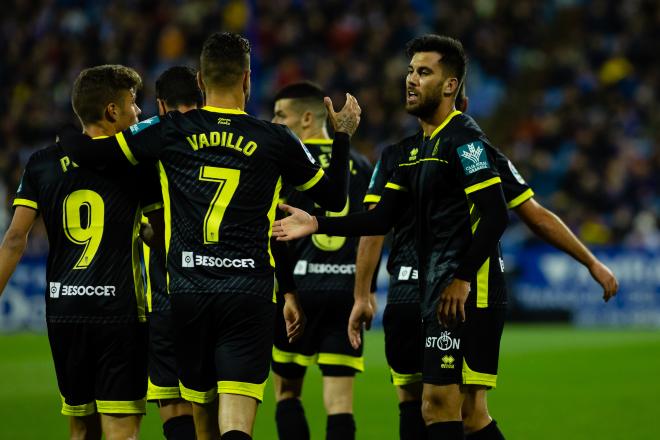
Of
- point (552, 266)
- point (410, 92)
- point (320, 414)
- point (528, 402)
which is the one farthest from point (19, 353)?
point (410, 92)

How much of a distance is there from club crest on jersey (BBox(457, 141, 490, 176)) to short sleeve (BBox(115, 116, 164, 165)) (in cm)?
150

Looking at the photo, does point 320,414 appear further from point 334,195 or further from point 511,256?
point 511,256

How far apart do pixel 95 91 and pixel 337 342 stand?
2.57 metres

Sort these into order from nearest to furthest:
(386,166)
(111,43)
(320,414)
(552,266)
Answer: (386,166) → (320,414) → (552,266) → (111,43)

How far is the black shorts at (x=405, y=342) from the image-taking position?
6.76 m

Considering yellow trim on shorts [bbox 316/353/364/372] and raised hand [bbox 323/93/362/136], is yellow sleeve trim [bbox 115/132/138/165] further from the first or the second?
yellow trim on shorts [bbox 316/353/364/372]

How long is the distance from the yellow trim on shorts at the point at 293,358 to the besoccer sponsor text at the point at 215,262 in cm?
223

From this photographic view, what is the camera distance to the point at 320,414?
9750 millimetres

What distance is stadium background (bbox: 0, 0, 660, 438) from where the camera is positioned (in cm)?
1753

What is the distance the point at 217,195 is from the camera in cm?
523

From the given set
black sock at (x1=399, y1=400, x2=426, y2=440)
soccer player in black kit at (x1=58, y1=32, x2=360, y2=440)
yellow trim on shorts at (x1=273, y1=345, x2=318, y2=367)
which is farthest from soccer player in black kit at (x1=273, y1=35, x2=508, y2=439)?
yellow trim on shorts at (x1=273, y1=345, x2=318, y2=367)

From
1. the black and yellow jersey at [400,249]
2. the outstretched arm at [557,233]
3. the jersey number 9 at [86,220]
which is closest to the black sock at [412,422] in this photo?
the black and yellow jersey at [400,249]

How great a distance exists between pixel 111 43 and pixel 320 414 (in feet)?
49.8

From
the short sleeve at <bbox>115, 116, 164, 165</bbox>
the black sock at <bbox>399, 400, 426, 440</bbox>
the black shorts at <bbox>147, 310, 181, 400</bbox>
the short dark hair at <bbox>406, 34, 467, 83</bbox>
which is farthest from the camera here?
the black sock at <bbox>399, 400, 426, 440</bbox>
